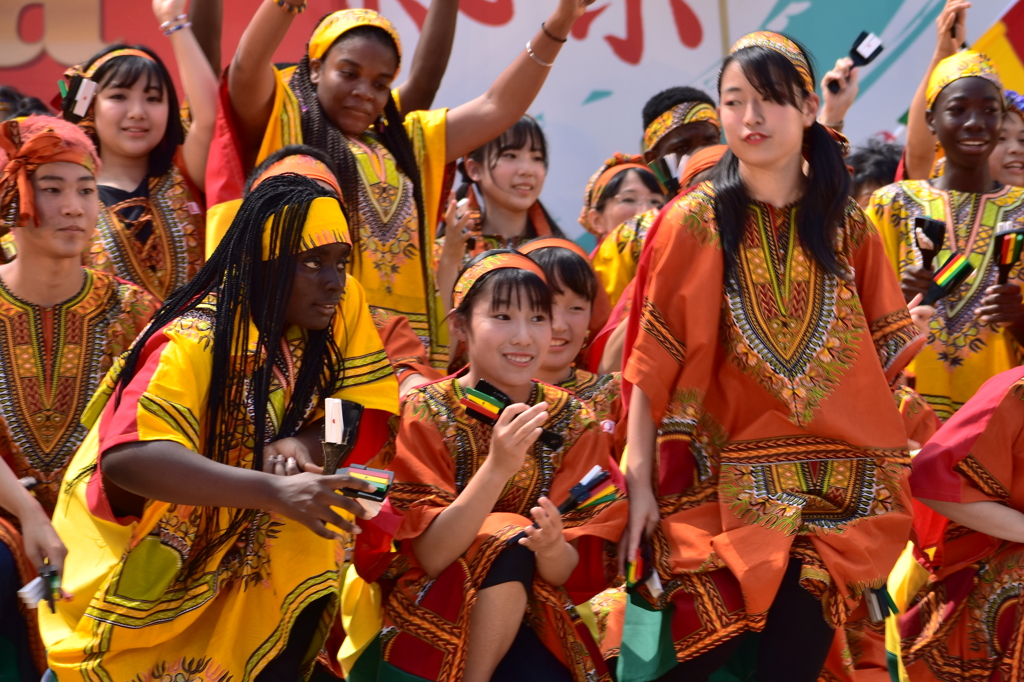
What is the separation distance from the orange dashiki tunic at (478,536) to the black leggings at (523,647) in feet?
0.07

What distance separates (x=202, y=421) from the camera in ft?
9.09

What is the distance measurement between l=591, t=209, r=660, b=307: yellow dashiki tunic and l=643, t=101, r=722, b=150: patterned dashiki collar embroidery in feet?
1.89

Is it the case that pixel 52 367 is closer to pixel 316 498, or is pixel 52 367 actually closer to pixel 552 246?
pixel 316 498

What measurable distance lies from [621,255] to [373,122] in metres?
1.19

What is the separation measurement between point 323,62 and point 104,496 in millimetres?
1767

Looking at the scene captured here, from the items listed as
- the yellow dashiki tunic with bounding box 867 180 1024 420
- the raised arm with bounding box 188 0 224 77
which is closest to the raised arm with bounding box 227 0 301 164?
the raised arm with bounding box 188 0 224 77

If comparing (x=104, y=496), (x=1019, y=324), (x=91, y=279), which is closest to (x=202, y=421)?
(x=104, y=496)

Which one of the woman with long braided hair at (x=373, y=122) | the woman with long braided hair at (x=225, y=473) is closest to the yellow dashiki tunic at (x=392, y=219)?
the woman with long braided hair at (x=373, y=122)

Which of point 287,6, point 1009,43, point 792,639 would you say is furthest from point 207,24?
point 1009,43

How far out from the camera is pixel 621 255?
474 centimetres

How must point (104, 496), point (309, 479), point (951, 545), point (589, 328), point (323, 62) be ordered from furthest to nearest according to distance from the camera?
point (589, 328) → point (323, 62) → point (951, 545) → point (104, 496) → point (309, 479)

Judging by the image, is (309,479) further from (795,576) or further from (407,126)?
(407,126)

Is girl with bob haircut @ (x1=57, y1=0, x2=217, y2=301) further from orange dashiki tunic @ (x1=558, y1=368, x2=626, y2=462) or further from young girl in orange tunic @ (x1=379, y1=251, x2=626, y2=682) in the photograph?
orange dashiki tunic @ (x1=558, y1=368, x2=626, y2=462)

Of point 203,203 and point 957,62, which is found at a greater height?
point 203,203
